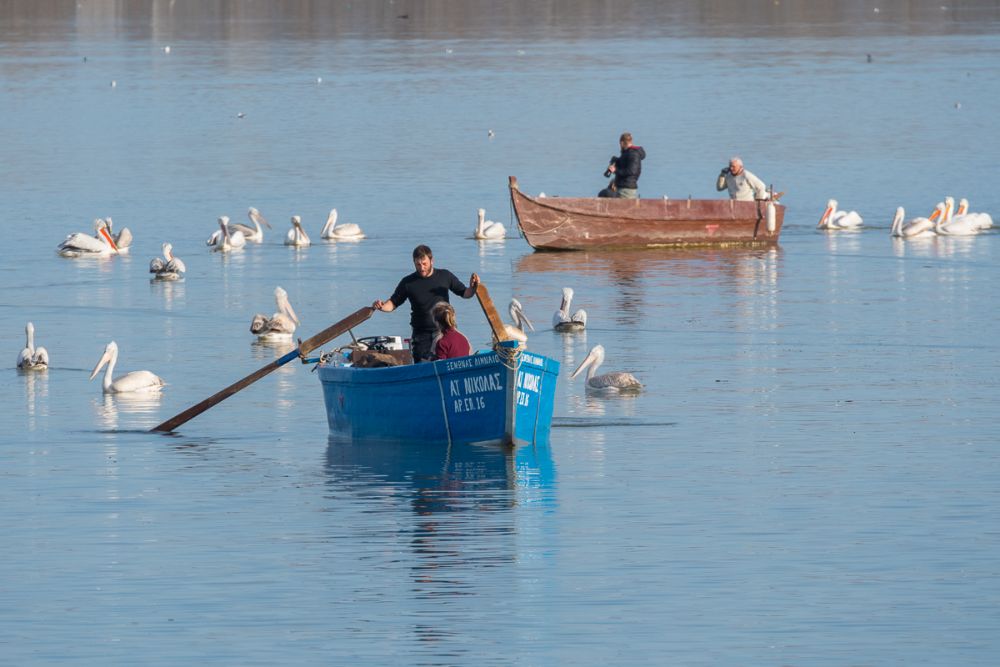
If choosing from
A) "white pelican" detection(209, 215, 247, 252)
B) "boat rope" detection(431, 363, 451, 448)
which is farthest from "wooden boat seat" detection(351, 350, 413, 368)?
"white pelican" detection(209, 215, 247, 252)

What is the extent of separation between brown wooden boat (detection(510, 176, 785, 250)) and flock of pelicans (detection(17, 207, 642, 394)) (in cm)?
211

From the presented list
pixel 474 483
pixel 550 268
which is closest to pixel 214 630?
pixel 474 483

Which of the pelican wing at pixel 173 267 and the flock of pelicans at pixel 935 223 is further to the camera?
the flock of pelicans at pixel 935 223

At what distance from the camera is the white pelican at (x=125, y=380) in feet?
80.2

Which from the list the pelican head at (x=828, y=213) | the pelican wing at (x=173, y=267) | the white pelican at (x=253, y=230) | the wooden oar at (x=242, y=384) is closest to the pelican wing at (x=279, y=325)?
the wooden oar at (x=242, y=384)

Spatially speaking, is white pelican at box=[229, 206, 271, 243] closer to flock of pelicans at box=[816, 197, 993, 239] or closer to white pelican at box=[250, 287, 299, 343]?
flock of pelicans at box=[816, 197, 993, 239]

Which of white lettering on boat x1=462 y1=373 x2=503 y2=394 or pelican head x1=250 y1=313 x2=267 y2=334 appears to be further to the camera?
pelican head x1=250 y1=313 x2=267 y2=334

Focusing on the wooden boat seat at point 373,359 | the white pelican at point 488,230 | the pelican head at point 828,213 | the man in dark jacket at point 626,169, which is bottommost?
the wooden boat seat at point 373,359

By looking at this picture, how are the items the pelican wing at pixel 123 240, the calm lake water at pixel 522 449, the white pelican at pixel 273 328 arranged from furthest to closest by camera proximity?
the pelican wing at pixel 123 240
the white pelican at pixel 273 328
the calm lake water at pixel 522 449

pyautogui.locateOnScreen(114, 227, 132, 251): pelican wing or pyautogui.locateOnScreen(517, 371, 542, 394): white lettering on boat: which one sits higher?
pyautogui.locateOnScreen(114, 227, 132, 251): pelican wing

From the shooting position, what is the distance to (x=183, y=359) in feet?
89.3

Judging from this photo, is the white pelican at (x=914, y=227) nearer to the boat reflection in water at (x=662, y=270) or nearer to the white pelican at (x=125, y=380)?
the boat reflection in water at (x=662, y=270)

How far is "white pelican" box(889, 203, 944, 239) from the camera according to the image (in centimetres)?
3947

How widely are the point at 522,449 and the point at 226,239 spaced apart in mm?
19749
